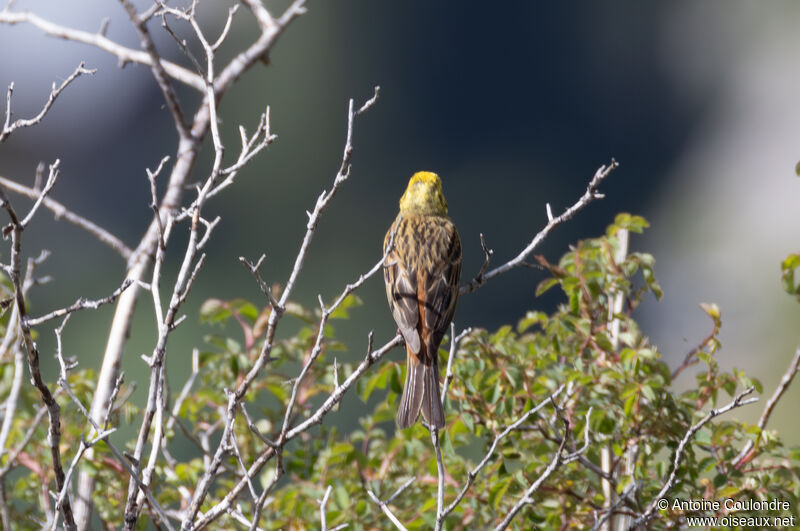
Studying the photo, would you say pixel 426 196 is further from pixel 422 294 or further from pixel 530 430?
pixel 530 430

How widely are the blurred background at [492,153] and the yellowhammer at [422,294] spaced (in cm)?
640

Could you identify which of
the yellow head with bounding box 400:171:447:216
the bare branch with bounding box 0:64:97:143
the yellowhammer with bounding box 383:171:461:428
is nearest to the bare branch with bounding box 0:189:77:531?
the bare branch with bounding box 0:64:97:143

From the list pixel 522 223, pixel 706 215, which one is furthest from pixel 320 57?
pixel 706 215

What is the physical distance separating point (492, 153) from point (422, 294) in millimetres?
8219

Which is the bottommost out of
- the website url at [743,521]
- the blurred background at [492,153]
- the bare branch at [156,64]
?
the website url at [743,521]

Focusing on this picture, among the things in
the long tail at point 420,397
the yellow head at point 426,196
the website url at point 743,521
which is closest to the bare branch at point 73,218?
the long tail at point 420,397

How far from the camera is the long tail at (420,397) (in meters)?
2.87

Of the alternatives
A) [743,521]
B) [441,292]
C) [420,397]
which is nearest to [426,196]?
[441,292]

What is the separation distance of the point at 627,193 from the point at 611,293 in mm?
8640

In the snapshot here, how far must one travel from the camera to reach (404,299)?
351 centimetres

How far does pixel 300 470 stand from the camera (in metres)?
3.34

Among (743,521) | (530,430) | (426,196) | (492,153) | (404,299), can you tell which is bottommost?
(743,521)

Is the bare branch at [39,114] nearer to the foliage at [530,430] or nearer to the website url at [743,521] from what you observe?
the foliage at [530,430]

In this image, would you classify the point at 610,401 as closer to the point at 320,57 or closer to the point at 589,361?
the point at 589,361
